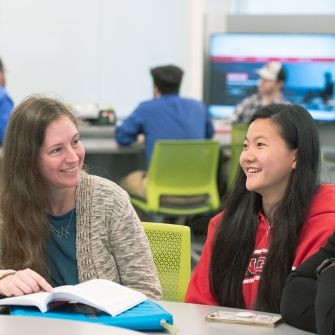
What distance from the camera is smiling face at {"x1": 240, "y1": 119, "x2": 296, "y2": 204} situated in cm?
261

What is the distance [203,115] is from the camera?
241 inches

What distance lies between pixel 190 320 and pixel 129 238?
0.56 metres

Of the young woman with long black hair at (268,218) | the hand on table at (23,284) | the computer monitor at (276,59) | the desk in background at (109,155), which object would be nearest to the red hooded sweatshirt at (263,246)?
the young woman with long black hair at (268,218)

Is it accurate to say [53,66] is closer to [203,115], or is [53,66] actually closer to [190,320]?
[203,115]

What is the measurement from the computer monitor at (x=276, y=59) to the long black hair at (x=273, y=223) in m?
4.52

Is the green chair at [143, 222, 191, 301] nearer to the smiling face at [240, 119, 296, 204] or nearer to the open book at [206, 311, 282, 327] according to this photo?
the smiling face at [240, 119, 296, 204]

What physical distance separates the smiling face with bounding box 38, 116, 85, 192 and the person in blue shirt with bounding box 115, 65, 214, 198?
3.27 metres

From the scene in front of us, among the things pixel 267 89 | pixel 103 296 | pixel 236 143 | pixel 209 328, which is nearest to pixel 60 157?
pixel 103 296

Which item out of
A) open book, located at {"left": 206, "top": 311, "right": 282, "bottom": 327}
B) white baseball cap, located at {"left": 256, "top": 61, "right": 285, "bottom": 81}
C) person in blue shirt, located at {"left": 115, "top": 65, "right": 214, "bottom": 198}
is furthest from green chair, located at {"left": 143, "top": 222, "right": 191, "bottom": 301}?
white baseball cap, located at {"left": 256, "top": 61, "right": 285, "bottom": 81}

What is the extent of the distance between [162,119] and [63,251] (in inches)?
134

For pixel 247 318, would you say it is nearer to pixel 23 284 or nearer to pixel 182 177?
pixel 23 284

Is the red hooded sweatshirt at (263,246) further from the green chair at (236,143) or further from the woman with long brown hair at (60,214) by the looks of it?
the green chair at (236,143)

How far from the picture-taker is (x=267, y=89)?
683cm

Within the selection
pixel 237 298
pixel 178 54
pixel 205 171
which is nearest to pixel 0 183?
pixel 237 298
